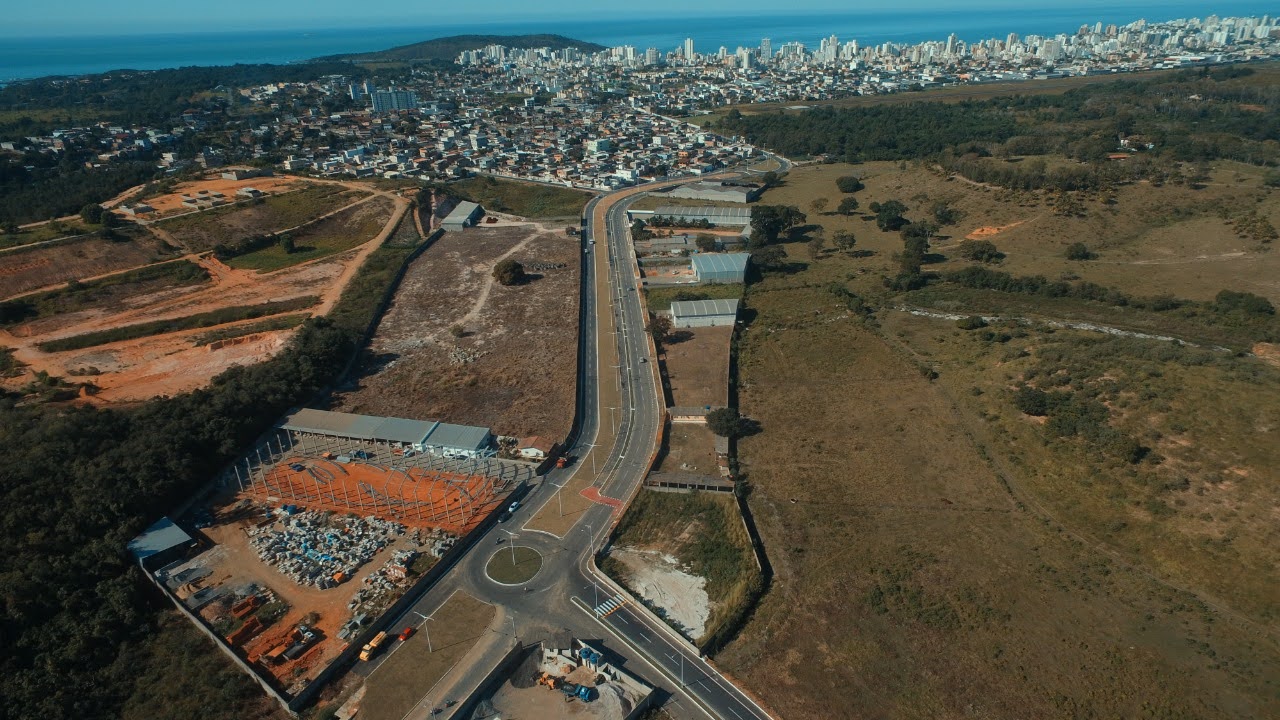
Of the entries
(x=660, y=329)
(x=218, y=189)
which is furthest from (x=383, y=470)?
(x=218, y=189)

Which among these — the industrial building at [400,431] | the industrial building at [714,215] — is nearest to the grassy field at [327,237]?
the industrial building at [400,431]

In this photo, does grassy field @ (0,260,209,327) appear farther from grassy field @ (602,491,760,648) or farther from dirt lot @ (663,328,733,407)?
grassy field @ (602,491,760,648)

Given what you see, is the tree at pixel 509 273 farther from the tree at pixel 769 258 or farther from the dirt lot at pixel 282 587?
the dirt lot at pixel 282 587

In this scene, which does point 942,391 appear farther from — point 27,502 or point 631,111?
point 631,111

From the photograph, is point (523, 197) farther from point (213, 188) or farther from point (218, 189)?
point (213, 188)

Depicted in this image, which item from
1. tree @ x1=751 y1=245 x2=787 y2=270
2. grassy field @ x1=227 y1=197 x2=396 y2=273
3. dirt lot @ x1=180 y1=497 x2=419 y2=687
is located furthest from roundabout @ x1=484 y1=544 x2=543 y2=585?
grassy field @ x1=227 y1=197 x2=396 y2=273

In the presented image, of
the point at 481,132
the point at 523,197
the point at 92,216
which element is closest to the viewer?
the point at 92,216
